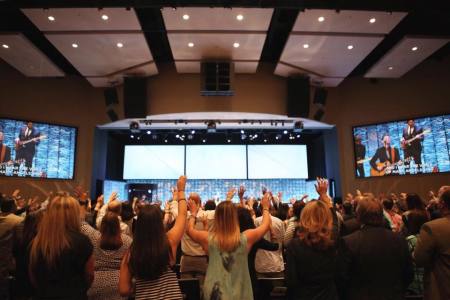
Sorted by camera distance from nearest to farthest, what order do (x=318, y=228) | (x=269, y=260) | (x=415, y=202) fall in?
(x=318, y=228) → (x=415, y=202) → (x=269, y=260)

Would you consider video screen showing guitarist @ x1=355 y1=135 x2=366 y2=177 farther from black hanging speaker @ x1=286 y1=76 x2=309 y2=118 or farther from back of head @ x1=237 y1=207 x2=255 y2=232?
back of head @ x1=237 y1=207 x2=255 y2=232

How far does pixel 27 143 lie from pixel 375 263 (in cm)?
1026

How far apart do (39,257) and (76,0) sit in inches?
233

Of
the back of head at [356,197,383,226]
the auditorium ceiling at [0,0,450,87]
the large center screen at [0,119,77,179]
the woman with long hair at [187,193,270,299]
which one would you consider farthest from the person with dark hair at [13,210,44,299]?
the large center screen at [0,119,77,179]

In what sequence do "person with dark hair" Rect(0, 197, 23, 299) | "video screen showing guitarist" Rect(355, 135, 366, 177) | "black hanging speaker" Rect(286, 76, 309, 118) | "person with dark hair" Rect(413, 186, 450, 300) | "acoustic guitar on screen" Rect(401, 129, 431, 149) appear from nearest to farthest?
"person with dark hair" Rect(413, 186, 450, 300) < "person with dark hair" Rect(0, 197, 23, 299) < "acoustic guitar on screen" Rect(401, 129, 431, 149) < "black hanging speaker" Rect(286, 76, 309, 118) < "video screen showing guitarist" Rect(355, 135, 366, 177)

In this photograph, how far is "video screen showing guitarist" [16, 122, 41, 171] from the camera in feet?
31.9

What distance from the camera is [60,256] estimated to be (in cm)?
198

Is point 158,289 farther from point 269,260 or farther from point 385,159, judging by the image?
point 385,159

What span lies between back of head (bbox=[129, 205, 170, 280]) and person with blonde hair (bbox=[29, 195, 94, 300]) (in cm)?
38

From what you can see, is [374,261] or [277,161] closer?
[374,261]

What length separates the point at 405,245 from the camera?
2.45m

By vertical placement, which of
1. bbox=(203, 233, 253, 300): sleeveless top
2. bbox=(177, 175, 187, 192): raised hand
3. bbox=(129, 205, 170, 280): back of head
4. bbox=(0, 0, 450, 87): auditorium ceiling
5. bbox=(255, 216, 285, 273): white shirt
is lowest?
bbox=(255, 216, 285, 273): white shirt

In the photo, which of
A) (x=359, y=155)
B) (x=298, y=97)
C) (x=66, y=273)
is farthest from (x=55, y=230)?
(x=359, y=155)

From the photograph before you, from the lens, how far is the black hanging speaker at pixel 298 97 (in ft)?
33.6
